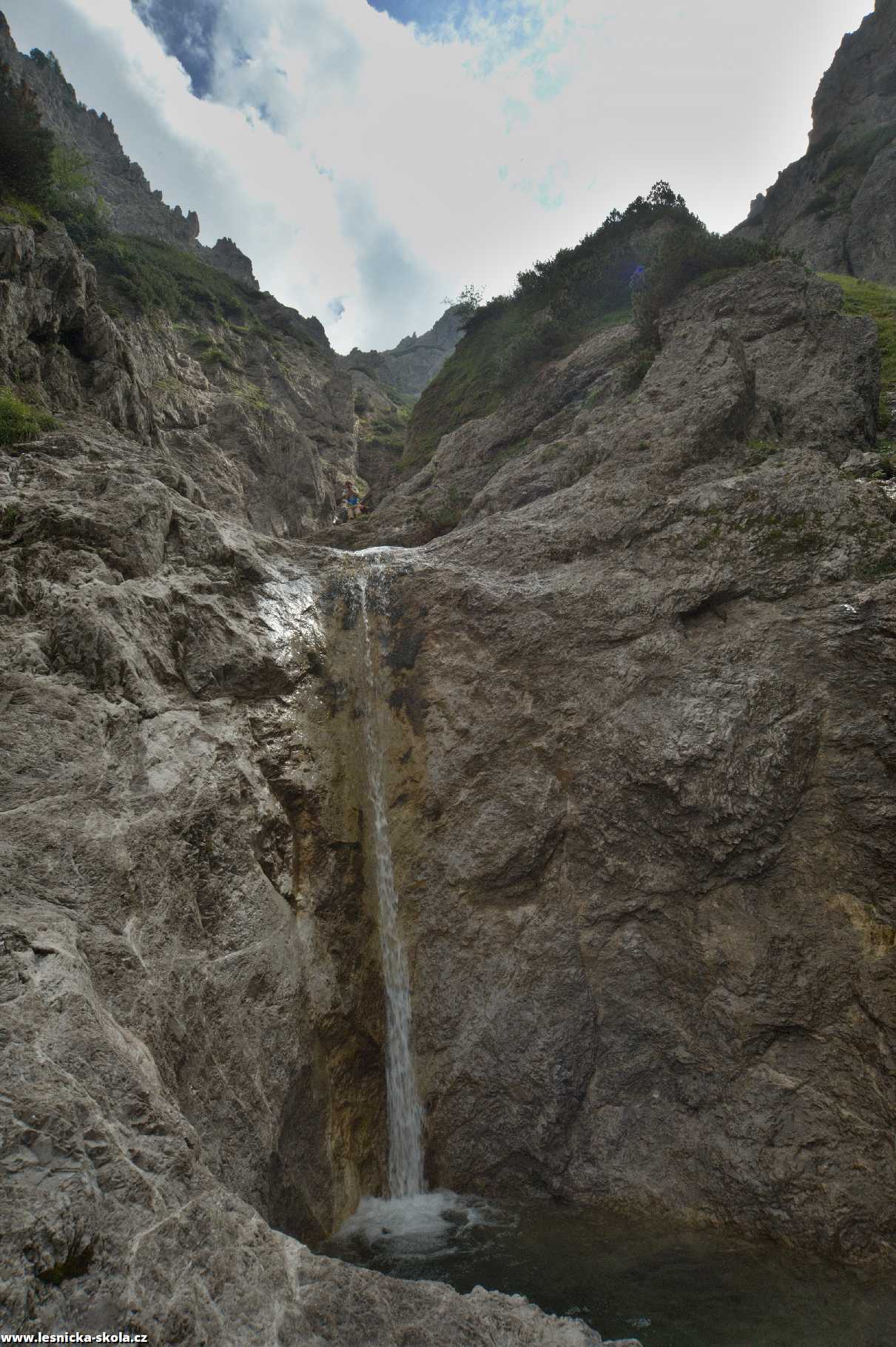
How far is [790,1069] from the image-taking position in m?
9.11

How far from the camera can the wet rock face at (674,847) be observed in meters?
9.06

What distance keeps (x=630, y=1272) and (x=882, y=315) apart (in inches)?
987

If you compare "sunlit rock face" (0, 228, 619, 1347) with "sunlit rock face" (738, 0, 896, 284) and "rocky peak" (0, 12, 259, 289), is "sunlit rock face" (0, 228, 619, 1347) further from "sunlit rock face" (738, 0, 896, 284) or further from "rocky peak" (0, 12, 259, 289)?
"rocky peak" (0, 12, 259, 289)

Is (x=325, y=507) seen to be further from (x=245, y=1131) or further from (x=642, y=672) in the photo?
(x=245, y=1131)

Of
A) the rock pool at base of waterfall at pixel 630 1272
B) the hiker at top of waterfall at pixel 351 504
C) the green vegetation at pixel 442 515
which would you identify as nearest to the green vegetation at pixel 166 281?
the hiker at top of waterfall at pixel 351 504

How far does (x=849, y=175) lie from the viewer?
136ft

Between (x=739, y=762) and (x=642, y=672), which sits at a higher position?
(x=642, y=672)

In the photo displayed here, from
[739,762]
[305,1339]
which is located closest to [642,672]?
[739,762]

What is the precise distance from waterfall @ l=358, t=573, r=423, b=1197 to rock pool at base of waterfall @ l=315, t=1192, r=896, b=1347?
0.57m

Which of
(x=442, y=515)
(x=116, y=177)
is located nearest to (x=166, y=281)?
(x=442, y=515)

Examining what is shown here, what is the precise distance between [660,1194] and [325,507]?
36.2m

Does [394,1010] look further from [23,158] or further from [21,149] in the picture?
[21,149]

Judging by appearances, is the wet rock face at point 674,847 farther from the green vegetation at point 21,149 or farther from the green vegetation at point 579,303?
the green vegetation at point 21,149

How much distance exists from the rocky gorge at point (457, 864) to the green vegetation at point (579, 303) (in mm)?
7132
